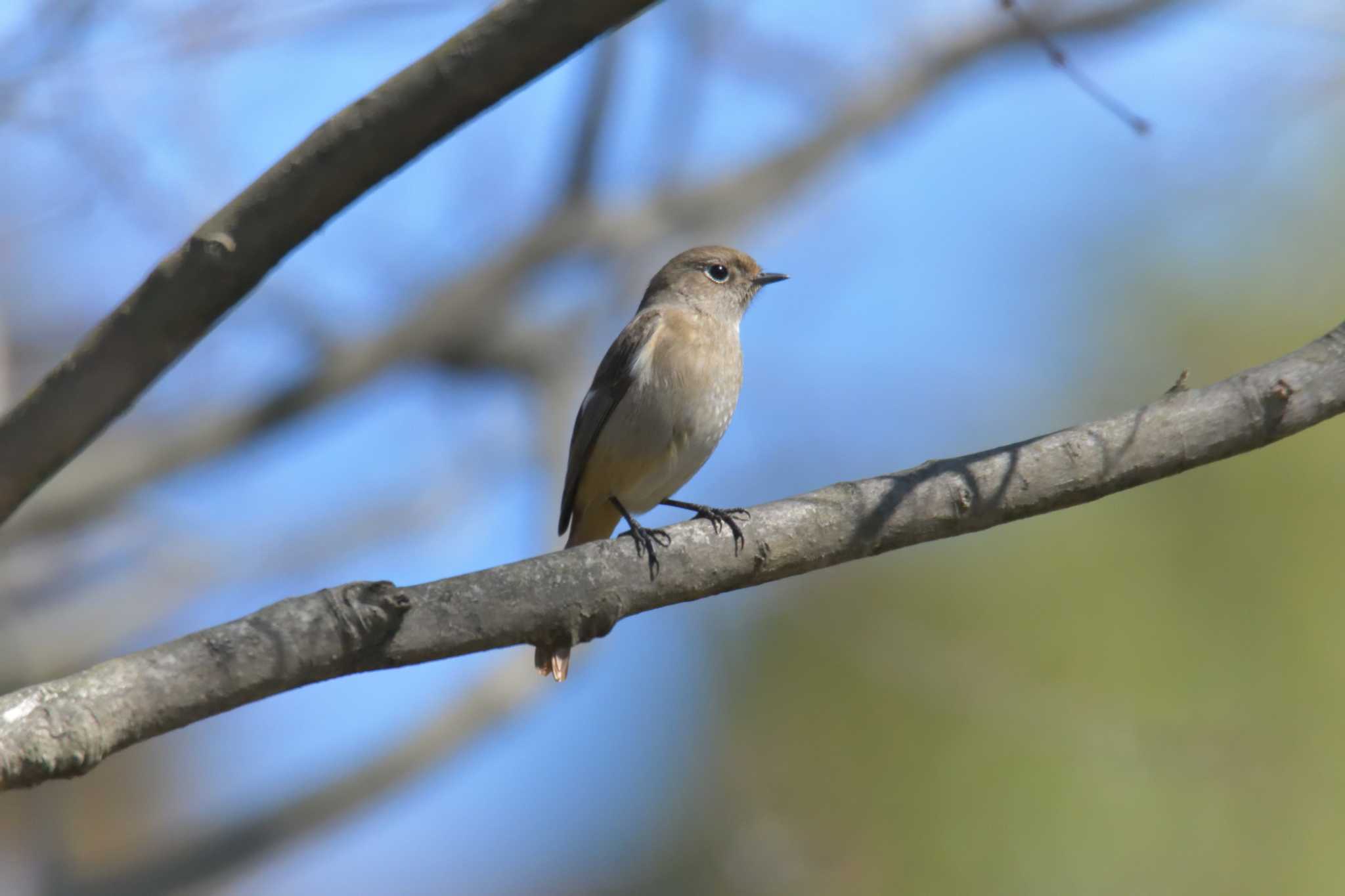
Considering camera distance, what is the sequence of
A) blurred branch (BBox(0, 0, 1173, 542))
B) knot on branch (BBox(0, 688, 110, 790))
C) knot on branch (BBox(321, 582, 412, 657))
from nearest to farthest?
knot on branch (BBox(0, 688, 110, 790)), knot on branch (BBox(321, 582, 412, 657)), blurred branch (BBox(0, 0, 1173, 542))

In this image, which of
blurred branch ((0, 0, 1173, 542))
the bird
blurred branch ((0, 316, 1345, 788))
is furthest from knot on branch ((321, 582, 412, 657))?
blurred branch ((0, 0, 1173, 542))

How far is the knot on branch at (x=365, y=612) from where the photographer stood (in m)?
2.53

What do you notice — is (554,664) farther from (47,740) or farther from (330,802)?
(47,740)

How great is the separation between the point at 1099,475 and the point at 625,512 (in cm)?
204

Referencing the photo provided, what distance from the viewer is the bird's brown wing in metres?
5.11

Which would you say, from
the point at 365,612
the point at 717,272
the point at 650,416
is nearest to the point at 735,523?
the point at 365,612

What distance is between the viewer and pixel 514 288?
5.95 m

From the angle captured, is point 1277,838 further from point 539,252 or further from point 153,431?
point 153,431

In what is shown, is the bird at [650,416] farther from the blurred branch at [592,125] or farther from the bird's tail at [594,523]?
the blurred branch at [592,125]

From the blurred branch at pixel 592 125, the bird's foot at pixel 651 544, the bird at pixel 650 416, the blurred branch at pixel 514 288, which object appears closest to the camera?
the bird's foot at pixel 651 544

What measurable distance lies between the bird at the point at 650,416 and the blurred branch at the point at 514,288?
786 millimetres

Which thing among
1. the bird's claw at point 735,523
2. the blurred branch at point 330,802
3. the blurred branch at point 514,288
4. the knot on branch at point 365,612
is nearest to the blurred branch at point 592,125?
the blurred branch at point 514,288

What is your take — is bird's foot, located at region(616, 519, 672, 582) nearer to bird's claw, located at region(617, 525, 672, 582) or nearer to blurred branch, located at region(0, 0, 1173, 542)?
bird's claw, located at region(617, 525, 672, 582)

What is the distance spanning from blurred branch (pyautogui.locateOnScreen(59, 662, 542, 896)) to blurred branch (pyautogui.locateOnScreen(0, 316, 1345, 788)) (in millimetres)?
2539
